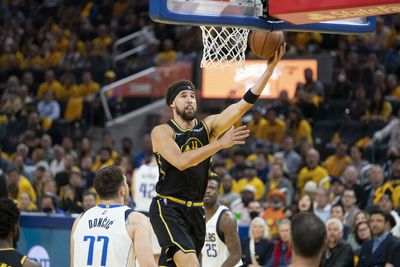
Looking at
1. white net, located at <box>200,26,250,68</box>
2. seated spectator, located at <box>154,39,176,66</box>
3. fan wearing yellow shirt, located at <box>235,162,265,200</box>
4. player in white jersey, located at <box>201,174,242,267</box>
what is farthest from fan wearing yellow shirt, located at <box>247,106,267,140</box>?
white net, located at <box>200,26,250,68</box>

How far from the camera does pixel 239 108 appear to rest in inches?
306

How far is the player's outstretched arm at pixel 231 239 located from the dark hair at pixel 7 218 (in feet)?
10.9

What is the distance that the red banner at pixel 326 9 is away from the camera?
6422 millimetres

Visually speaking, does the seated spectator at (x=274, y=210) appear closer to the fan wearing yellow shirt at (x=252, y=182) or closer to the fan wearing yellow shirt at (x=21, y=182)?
the fan wearing yellow shirt at (x=252, y=182)

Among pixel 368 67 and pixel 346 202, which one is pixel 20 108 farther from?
pixel 346 202

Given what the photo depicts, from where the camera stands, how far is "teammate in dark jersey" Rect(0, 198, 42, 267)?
615 cm

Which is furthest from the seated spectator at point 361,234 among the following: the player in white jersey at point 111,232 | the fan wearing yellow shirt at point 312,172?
the player in white jersey at point 111,232

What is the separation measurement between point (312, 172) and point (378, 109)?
2651mm

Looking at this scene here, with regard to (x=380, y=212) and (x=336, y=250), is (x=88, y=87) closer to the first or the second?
(x=336, y=250)

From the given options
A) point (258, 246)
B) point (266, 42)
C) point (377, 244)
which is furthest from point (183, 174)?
point (258, 246)

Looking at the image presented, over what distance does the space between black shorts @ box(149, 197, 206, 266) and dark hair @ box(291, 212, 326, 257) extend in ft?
9.71

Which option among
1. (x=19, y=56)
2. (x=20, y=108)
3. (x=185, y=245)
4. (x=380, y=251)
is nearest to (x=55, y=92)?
(x=20, y=108)

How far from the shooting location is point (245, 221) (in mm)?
13477

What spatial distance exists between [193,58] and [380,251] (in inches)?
423
